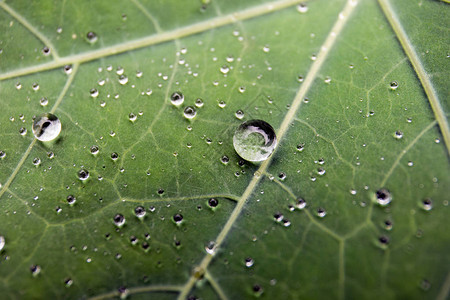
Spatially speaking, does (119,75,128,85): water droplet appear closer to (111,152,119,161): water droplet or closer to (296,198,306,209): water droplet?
(111,152,119,161): water droplet

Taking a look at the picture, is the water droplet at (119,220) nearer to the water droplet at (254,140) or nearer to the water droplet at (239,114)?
the water droplet at (254,140)

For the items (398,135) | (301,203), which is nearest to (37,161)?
(301,203)

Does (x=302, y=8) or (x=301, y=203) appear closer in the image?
(x=301, y=203)

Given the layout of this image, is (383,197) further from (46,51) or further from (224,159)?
(46,51)

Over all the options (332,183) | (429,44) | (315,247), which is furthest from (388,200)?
(429,44)

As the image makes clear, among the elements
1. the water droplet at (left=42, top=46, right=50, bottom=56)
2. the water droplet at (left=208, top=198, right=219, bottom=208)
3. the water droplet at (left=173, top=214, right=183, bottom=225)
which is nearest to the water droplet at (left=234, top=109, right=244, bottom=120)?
the water droplet at (left=208, top=198, right=219, bottom=208)

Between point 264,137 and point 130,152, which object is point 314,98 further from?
point 130,152
